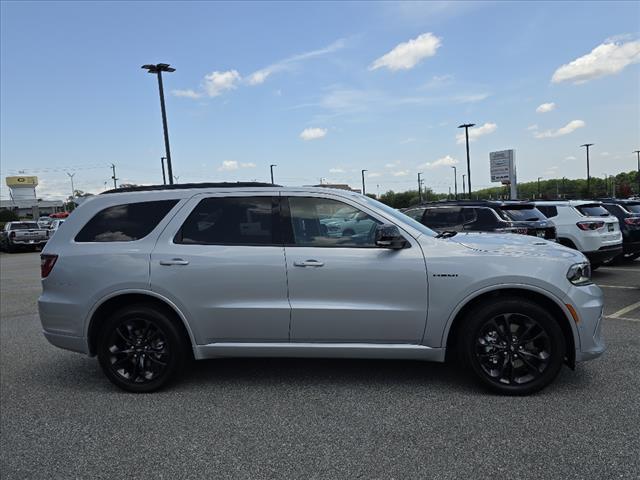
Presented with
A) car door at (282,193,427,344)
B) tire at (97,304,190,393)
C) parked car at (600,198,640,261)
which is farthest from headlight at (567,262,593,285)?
parked car at (600,198,640,261)

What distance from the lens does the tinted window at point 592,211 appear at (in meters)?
10.7

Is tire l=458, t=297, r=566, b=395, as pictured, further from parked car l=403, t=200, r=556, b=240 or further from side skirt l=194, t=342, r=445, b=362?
parked car l=403, t=200, r=556, b=240

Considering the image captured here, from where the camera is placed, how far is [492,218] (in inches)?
363

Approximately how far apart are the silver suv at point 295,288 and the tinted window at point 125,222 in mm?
12

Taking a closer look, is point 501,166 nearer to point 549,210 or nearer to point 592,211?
point 549,210

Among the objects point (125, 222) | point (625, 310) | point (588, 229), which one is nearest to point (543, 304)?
point (125, 222)

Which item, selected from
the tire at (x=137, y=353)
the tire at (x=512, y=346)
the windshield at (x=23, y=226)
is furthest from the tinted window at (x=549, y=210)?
the windshield at (x=23, y=226)

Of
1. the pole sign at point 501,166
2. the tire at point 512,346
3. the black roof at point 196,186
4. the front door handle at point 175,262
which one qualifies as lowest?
the tire at point 512,346

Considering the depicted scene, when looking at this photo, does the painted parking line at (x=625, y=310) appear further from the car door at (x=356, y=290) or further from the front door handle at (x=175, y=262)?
the front door handle at (x=175, y=262)

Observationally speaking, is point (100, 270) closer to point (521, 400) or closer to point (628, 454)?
point (521, 400)

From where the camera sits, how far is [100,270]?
14.3 feet

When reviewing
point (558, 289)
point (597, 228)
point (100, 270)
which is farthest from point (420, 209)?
point (100, 270)

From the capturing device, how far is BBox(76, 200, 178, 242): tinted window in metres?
4.46

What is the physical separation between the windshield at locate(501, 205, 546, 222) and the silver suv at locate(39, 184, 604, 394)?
199 inches
